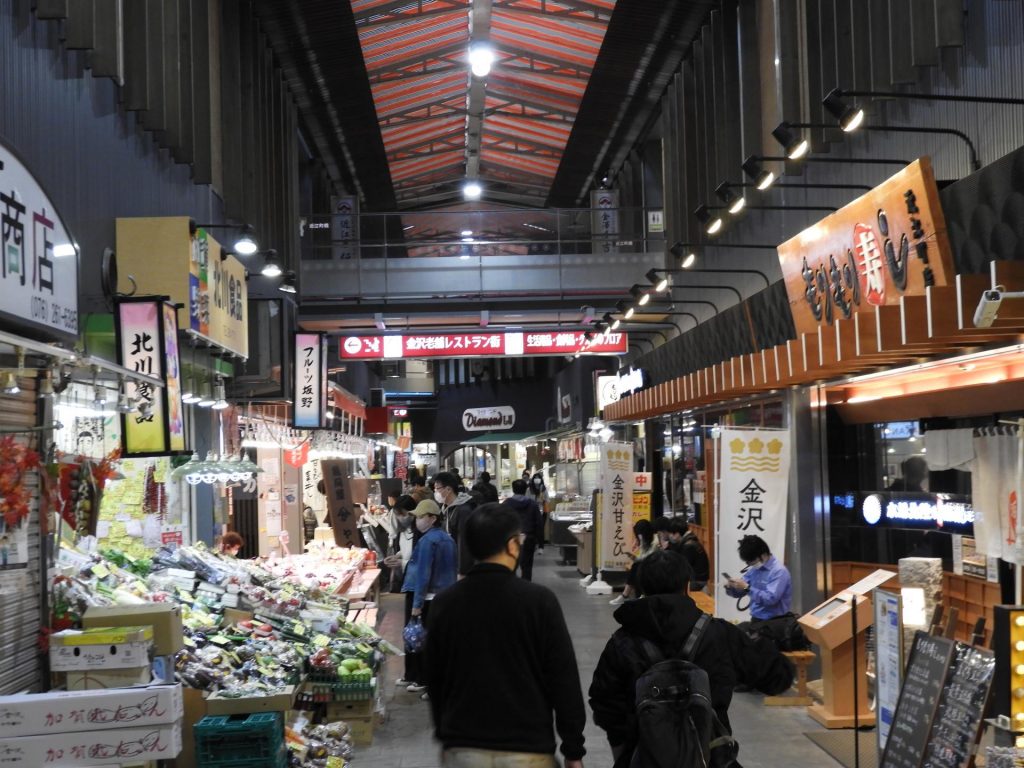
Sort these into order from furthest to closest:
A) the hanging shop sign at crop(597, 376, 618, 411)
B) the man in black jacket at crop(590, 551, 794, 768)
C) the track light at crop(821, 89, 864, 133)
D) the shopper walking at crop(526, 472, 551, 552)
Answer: the shopper walking at crop(526, 472, 551, 552)
the hanging shop sign at crop(597, 376, 618, 411)
the track light at crop(821, 89, 864, 133)
the man in black jacket at crop(590, 551, 794, 768)

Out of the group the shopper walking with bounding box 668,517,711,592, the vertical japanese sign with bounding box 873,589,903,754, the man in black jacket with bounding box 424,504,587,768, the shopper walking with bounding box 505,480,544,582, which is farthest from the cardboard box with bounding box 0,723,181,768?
the shopper walking with bounding box 505,480,544,582

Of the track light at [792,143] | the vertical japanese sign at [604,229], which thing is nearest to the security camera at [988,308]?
the track light at [792,143]

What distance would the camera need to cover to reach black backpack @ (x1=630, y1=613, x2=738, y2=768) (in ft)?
13.4

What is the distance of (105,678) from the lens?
5543 mm

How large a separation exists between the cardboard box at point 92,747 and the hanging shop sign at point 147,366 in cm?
265

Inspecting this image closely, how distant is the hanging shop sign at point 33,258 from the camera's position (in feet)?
16.4

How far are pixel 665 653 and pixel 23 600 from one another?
324 cm

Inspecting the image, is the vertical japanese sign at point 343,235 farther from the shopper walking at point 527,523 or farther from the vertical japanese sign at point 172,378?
the vertical japanese sign at point 172,378

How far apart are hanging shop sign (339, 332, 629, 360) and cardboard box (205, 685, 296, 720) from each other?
11.9 m

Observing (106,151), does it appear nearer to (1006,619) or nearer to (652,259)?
(1006,619)

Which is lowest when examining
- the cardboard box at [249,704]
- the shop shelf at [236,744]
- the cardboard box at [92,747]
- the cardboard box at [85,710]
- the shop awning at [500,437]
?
the shop shelf at [236,744]

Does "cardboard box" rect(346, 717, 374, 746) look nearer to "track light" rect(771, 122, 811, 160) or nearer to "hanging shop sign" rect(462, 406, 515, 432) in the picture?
"track light" rect(771, 122, 811, 160)

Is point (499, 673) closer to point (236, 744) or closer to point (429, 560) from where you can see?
point (236, 744)

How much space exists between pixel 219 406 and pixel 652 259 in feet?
33.8
